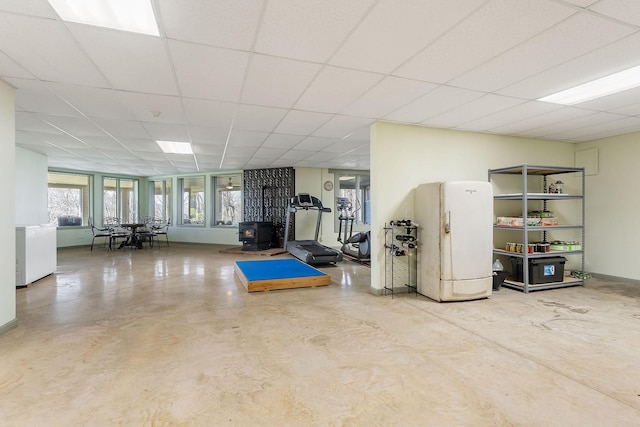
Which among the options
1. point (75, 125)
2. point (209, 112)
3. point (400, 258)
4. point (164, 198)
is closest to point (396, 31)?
point (209, 112)

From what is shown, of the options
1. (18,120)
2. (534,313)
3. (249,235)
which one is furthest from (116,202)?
(534,313)

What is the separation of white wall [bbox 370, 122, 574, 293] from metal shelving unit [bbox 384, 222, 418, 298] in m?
0.10

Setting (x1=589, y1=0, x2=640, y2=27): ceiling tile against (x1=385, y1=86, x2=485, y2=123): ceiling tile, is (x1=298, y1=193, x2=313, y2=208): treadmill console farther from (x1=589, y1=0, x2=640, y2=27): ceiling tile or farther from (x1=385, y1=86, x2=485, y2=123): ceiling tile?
(x1=589, y1=0, x2=640, y2=27): ceiling tile

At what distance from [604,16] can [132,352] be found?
4479mm

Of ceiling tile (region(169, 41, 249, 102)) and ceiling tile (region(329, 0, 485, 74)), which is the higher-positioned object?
ceiling tile (region(169, 41, 249, 102))

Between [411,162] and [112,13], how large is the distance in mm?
3845

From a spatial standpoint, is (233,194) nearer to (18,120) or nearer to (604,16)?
(18,120)

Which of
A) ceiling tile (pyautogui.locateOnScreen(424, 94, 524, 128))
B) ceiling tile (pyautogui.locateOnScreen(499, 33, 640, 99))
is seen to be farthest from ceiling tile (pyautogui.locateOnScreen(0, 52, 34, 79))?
ceiling tile (pyautogui.locateOnScreen(499, 33, 640, 99))

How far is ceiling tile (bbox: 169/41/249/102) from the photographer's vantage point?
2.43 metres

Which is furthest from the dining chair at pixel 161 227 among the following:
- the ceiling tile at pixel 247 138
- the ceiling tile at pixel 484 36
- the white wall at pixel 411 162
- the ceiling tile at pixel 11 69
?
the ceiling tile at pixel 484 36

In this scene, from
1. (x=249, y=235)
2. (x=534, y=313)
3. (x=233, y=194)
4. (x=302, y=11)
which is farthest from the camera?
(x=233, y=194)

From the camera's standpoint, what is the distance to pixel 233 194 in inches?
406

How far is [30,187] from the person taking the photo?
6.35 metres

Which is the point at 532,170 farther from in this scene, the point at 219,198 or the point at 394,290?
the point at 219,198
